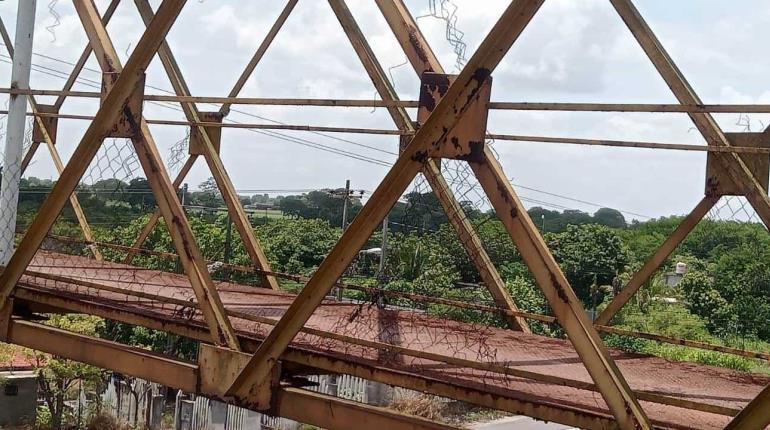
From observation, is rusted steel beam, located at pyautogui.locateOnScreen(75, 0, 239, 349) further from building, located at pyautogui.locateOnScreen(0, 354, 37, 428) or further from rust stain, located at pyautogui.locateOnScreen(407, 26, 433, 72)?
building, located at pyautogui.locateOnScreen(0, 354, 37, 428)

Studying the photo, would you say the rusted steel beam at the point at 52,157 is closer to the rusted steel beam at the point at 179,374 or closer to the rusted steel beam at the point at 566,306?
the rusted steel beam at the point at 179,374

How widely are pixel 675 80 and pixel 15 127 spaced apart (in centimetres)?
456

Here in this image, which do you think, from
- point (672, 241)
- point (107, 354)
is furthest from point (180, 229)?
point (672, 241)

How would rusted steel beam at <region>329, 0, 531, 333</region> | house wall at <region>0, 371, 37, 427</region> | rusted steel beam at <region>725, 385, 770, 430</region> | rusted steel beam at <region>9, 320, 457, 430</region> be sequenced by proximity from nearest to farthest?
rusted steel beam at <region>725, 385, 770, 430</region> → rusted steel beam at <region>9, 320, 457, 430</region> → rusted steel beam at <region>329, 0, 531, 333</region> → house wall at <region>0, 371, 37, 427</region>

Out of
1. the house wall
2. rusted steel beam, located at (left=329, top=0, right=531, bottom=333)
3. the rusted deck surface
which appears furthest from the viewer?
the house wall

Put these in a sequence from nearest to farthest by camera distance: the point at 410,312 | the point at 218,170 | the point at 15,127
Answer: the point at 410,312
the point at 15,127
the point at 218,170

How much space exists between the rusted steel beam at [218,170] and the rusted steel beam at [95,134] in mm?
1771

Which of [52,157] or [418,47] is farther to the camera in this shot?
[52,157]

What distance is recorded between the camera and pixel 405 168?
3100 millimetres

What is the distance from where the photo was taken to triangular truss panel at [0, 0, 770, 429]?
290cm

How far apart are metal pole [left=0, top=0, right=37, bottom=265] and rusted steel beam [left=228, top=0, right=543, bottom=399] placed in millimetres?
2968

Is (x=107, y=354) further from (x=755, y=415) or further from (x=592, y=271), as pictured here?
(x=592, y=271)

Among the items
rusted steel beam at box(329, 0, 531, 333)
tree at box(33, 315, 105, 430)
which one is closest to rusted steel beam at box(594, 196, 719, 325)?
rusted steel beam at box(329, 0, 531, 333)

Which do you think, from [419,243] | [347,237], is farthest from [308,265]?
[347,237]
